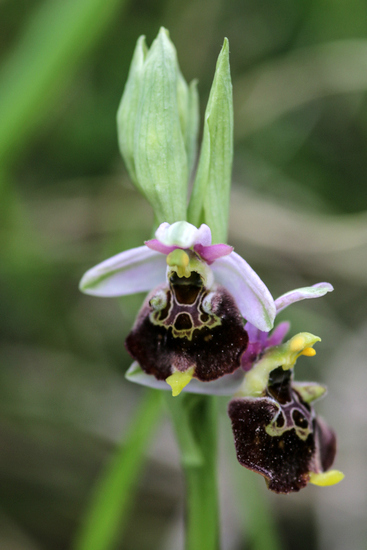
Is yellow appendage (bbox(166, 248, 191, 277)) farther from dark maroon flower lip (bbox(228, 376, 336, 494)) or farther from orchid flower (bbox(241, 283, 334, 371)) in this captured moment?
dark maroon flower lip (bbox(228, 376, 336, 494))

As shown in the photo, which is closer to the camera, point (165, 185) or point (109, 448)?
point (165, 185)

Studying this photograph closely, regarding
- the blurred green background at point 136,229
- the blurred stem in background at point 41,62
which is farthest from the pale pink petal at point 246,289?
the blurred stem in background at point 41,62

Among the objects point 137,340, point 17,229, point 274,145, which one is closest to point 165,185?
point 137,340

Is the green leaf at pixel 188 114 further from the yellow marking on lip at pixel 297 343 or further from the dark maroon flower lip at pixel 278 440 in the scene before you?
the dark maroon flower lip at pixel 278 440

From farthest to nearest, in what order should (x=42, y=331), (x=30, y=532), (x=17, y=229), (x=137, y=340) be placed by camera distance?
(x=42, y=331), (x=17, y=229), (x=30, y=532), (x=137, y=340)

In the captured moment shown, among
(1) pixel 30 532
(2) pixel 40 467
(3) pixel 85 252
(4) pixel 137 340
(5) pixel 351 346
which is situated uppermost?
(3) pixel 85 252

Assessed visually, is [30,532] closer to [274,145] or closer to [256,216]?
[256,216]

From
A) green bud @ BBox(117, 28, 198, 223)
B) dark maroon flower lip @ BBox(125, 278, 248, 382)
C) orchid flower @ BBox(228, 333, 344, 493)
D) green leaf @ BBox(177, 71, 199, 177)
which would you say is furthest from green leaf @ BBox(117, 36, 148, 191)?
orchid flower @ BBox(228, 333, 344, 493)
